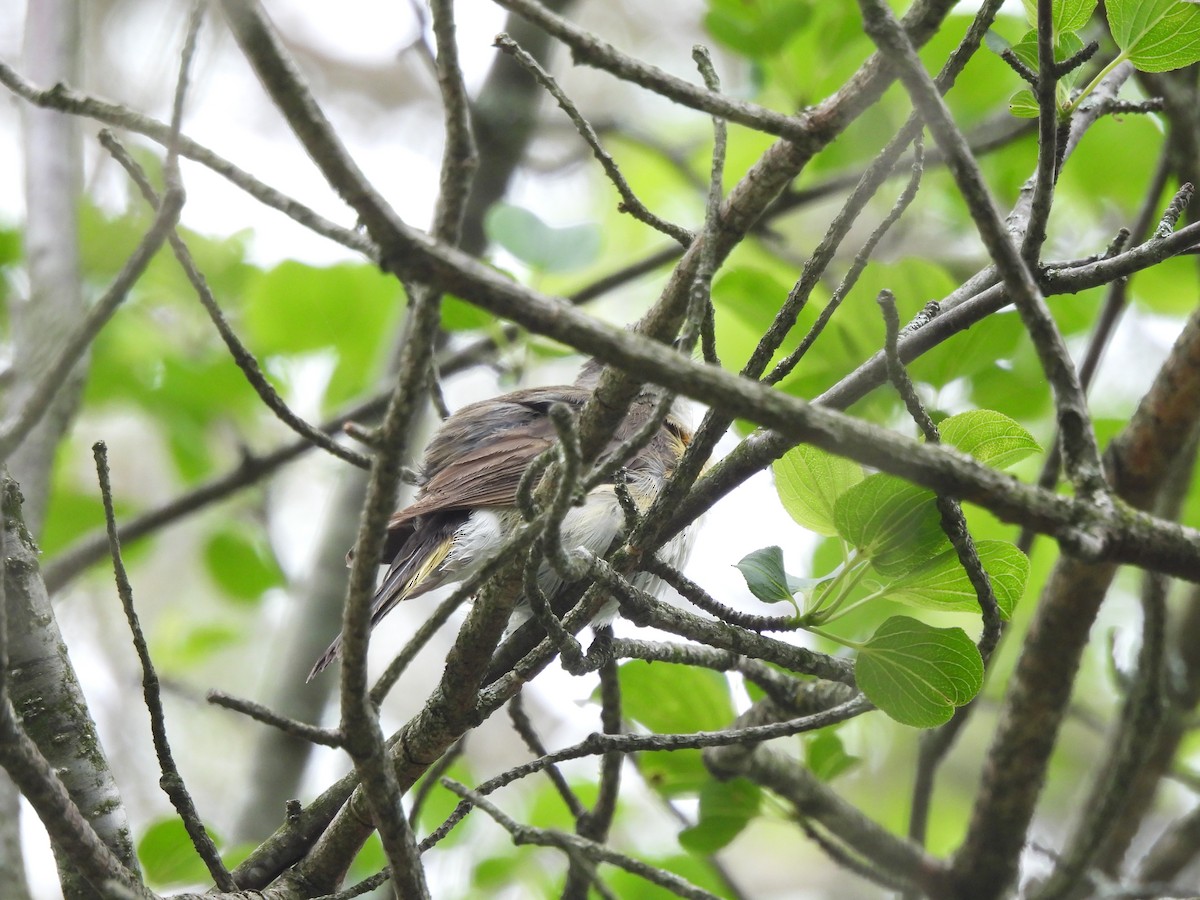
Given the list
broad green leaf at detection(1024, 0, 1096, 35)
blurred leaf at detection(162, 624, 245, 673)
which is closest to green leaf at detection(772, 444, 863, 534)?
broad green leaf at detection(1024, 0, 1096, 35)

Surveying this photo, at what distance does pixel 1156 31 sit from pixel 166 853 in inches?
89.3

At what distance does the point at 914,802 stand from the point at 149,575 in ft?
26.3

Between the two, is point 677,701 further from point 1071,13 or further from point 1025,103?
point 1071,13

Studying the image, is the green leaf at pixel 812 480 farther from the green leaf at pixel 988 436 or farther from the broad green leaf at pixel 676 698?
the broad green leaf at pixel 676 698

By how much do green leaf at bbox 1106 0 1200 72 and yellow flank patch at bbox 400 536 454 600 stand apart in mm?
1996

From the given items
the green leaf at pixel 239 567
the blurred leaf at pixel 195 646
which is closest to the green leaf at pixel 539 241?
the green leaf at pixel 239 567

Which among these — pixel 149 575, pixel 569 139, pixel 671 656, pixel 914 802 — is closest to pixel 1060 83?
pixel 671 656

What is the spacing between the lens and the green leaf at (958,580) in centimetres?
171

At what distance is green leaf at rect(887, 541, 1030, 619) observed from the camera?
5.60ft

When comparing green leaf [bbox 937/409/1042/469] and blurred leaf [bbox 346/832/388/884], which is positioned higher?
blurred leaf [bbox 346/832/388/884]

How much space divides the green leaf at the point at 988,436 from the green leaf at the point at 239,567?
122 inches

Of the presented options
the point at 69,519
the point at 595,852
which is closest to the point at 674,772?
the point at 595,852

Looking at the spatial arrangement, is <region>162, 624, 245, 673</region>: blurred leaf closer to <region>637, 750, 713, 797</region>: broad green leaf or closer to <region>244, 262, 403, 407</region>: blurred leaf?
<region>244, 262, 403, 407</region>: blurred leaf

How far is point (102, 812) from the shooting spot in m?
1.63
